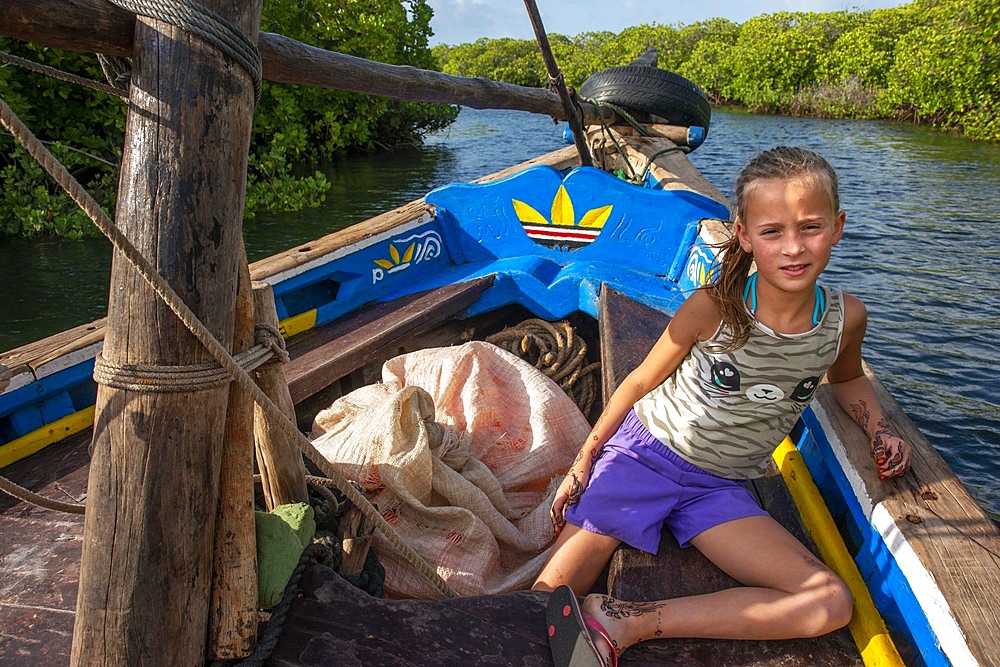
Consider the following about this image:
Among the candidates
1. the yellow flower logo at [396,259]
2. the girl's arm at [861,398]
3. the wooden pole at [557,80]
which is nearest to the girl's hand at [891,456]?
the girl's arm at [861,398]

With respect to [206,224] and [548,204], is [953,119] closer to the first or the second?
[548,204]

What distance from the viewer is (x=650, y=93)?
6340 millimetres

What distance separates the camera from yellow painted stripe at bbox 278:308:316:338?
3308 millimetres

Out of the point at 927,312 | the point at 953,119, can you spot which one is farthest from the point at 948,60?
the point at 927,312

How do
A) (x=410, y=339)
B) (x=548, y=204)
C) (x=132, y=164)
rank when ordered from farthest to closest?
(x=548, y=204) < (x=410, y=339) < (x=132, y=164)

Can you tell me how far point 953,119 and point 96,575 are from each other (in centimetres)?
2074

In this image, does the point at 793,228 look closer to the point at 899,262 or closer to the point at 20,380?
the point at 20,380

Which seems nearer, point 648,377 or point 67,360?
point 648,377

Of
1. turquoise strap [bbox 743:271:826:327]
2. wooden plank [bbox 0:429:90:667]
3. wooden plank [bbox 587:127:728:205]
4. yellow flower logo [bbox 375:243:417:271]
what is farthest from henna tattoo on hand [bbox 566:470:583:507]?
wooden plank [bbox 587:127:728:205]

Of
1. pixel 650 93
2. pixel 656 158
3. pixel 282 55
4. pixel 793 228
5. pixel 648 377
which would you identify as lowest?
pixel 648 377

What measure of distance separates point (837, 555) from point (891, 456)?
28 centimetres

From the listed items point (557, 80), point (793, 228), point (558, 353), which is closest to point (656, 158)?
point (557, 80)

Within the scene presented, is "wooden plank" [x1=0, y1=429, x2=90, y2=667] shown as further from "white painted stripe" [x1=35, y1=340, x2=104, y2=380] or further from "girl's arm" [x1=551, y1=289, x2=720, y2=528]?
"girl's arm" [x1=551, y1=289, x2=720, y2=528]

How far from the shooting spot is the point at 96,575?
1.27 meters
